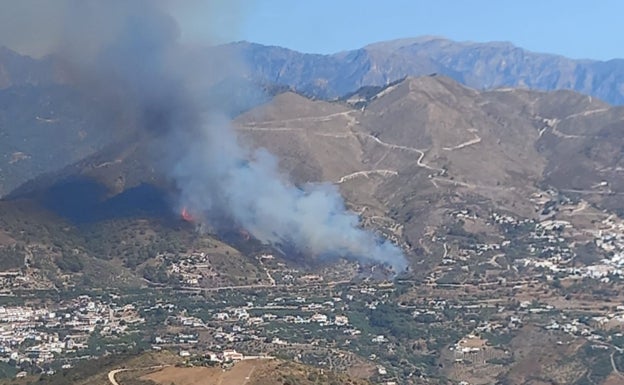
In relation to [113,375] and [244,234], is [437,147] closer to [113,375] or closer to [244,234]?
[244,234]

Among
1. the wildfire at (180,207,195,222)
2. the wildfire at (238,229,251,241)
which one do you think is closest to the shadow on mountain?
the wildfire at (180,207,195,222)

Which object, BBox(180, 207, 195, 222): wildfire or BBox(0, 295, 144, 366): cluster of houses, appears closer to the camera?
BBox(0, 295, 144, 366): cluster of houses

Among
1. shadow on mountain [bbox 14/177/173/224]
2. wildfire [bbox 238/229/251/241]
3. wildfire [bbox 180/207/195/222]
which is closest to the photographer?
wildfire [bbox 238/229/251/241]

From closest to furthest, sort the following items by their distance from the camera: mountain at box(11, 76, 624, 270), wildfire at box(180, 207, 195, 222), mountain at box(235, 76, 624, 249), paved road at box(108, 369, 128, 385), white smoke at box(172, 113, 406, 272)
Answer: paved road at box(108, 369, 128, 385) → white smoke at box(172, 113, 406, 272) → wildfire at box(180, 207, 195, 222) → mountain at box(11, 76, 624, 270) → mountain at box(235, 76, 624, 249)

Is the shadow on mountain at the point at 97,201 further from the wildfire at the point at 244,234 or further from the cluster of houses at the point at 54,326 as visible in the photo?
the cluster of houses at the point at 54,326

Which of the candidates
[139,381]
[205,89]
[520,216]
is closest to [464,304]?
[520,216]

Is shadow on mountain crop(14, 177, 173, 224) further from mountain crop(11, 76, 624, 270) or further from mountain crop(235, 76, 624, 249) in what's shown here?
mountain crop(235, 76, 624, 249)

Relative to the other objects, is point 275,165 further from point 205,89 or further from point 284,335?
point 284,335

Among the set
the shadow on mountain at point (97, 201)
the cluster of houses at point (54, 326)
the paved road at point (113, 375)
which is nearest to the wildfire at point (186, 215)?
the shadow on mountain at point (97, 201)
